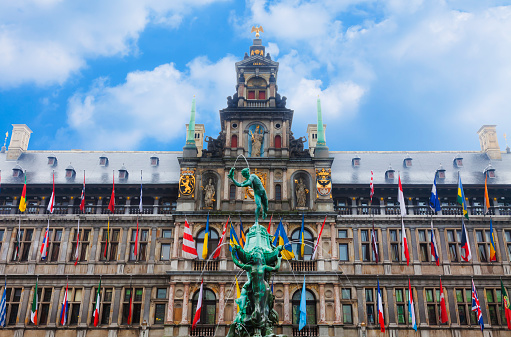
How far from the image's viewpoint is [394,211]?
144 ft

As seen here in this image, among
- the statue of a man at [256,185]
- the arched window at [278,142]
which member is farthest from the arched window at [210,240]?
the statue of a man at [256,185]

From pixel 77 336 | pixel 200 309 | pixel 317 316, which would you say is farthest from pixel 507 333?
pixel 77 336

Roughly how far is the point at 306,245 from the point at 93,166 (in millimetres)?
21983

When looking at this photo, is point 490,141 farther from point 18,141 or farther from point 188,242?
point 18,141

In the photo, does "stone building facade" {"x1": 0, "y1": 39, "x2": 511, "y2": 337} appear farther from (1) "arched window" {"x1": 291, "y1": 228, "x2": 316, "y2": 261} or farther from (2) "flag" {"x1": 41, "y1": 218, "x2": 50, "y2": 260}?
(2) "flag" {"x1": 41, "y1": 218, "x2": 50, "y2": 260}

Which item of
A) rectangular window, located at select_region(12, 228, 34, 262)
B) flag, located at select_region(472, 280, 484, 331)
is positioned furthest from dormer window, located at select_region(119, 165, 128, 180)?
flag, located at select_region(472, 280, 484, 331)

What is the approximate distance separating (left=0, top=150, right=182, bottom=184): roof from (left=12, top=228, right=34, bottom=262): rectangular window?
496cm

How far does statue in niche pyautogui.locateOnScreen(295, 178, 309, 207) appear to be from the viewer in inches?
1708

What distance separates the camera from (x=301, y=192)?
4369 cm

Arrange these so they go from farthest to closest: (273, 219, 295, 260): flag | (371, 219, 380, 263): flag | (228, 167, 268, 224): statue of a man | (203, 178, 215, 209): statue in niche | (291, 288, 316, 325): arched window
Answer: (203, 178, 215, 209): statue in niche → (371, 219, 380, 263): flag → (291, 288, 316, 325): arched window → (273, 219, 295, 260): flag → (228, 167, 268, 224): statue of a man

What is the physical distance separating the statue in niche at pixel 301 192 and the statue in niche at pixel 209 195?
23.4 feet

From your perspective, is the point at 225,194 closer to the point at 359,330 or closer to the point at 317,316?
the point at 317,316

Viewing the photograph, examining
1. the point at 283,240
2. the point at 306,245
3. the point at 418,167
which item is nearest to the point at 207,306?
the point at 283,240

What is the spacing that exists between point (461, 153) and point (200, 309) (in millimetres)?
30686
